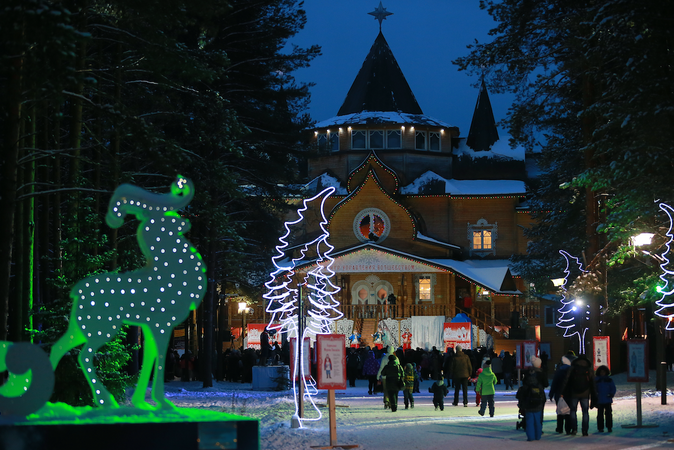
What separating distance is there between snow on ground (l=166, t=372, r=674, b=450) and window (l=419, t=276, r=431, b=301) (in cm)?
2109

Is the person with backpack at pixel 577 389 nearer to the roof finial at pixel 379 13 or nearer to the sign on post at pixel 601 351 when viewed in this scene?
the sign on post at pixel 601 351

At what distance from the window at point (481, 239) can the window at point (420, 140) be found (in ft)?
19.3

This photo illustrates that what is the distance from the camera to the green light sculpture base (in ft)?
28.6

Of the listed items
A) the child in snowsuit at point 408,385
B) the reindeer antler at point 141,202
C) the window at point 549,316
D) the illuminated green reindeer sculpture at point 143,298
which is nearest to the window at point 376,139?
the window at point 549,316

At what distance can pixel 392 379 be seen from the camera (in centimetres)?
2058

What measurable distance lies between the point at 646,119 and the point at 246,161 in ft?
47.6

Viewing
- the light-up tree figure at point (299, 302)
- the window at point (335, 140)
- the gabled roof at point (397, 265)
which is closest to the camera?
the light-up tree figure at point (299, 302)

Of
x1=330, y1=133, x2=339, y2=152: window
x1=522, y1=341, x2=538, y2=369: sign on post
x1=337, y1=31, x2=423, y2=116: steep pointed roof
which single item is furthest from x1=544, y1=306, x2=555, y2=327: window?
x1=337, y1=31, x2=423, y2=116: steep pointed roof

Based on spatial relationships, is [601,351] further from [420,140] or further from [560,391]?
[420,140]

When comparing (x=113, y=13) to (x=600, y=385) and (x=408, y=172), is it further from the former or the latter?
(x=408, y=172)

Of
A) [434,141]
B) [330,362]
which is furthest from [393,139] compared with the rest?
[330,362]

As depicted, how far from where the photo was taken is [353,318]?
41594 mm

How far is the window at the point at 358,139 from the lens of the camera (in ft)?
162

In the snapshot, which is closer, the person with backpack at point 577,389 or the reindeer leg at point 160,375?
the reindeer leg at point 160,375
